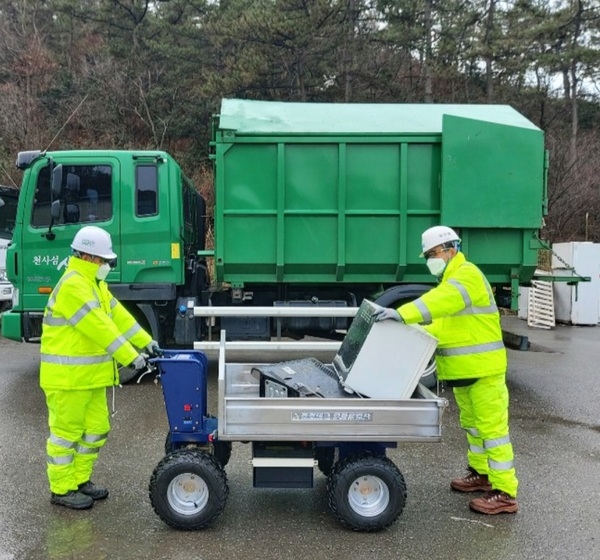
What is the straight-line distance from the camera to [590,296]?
1311cm

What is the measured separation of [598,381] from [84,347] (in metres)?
6.21

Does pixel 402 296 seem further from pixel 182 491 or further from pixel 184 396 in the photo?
pixel 182 491

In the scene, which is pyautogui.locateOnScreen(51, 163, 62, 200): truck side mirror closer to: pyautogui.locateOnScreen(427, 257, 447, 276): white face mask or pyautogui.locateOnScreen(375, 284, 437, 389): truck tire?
pyautogui.locateOnScreen(375, 284, 437, 389): truck tire

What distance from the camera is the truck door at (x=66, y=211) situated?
657 centimetres

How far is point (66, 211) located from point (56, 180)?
1.30 feet

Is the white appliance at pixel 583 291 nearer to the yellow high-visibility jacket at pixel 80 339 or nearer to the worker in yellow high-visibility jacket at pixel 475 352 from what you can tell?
the worker in yellow high-visibility jacket at pixel 475 352

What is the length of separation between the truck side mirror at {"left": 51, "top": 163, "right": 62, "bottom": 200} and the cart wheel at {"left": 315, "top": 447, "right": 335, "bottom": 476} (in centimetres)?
390

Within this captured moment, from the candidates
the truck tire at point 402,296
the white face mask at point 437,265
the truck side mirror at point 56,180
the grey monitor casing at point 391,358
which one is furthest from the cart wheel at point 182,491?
the truck side mirror at point 56,180

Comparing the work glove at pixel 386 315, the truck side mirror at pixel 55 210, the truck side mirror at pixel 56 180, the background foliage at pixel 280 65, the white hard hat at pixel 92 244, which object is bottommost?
the work glove at pixel 386 315

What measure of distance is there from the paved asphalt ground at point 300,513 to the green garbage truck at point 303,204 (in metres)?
1.59

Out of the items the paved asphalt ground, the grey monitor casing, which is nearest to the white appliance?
the paved asphalt ground

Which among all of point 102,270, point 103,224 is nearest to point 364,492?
point 102,270

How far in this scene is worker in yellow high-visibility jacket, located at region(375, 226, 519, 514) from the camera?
3709mm

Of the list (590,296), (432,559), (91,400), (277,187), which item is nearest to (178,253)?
(277,187)
